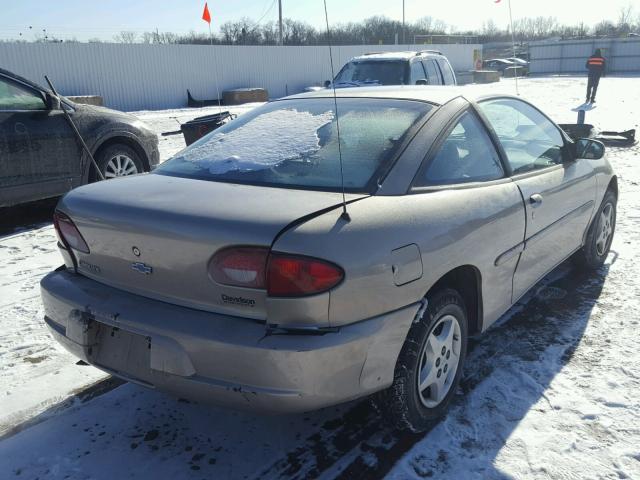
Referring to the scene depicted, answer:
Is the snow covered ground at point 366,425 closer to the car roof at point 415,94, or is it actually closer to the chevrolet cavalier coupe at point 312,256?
the chevrolet cavalier coupe at point 312,256

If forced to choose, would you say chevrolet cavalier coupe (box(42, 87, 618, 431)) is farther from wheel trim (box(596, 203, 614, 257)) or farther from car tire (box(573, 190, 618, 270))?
wheel trim (box(596, 203, 614, 257))

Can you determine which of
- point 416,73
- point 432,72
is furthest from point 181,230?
point 432,72

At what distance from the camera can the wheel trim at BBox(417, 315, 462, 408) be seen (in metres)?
2.71

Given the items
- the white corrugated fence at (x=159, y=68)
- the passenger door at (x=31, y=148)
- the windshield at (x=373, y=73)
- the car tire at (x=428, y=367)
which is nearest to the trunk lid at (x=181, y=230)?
the car tire at (x=428, y=367)

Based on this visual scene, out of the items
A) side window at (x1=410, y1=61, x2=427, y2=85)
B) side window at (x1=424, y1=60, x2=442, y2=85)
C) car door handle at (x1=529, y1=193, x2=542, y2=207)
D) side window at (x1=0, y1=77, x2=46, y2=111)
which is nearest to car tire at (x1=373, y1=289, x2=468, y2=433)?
car door handle at (x1=529, y1=193, x2=542, y2=207)

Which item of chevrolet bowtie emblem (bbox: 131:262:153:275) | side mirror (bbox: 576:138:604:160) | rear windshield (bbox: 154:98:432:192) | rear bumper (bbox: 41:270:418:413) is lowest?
rear bumper (bbox: 41:270:418:413)

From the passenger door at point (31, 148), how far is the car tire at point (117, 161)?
0.32 metres

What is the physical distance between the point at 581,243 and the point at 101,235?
3.47m

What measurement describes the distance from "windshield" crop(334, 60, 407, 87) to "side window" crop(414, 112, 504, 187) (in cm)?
791

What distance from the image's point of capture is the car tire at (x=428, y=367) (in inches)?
99.9

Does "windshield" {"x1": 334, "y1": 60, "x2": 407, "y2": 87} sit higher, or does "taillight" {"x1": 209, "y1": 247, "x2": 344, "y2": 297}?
"windshield" {"x1": 334, "y1": 60, "x2": 407, "y2": 87}

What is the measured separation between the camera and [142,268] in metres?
2.45

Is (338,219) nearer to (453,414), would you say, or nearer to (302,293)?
(302,293)

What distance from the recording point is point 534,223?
3418 millimetres
